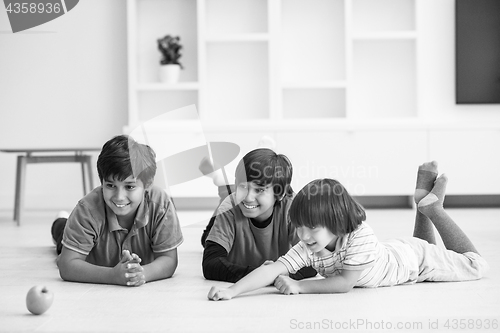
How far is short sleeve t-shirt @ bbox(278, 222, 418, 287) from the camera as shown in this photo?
1693mm

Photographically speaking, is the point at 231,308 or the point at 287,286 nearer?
the point at 231,308

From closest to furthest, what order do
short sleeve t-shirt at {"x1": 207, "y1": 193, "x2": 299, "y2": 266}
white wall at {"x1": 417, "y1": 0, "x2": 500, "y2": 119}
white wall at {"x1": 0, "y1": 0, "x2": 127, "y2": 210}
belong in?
short sleeve t-shirt at {"x1": 207, "y1": 193, "x2": 299, "y2": 266} → white wall at {"x1": 417, "y1": 0, "x2": 500, "y2": 119} → white wall at {"x1": 0, "y1": 0, "x2": 127, "y2": 210}

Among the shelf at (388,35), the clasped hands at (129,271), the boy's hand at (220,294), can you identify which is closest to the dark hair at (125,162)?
the clasped hands at (129,271)

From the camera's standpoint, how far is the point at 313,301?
165cm

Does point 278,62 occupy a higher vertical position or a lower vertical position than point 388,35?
lower

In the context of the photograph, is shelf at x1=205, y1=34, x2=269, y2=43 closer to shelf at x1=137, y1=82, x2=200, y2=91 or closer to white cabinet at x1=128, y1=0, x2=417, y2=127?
white cabinet at x1=128, y1=0, x2=417, y2=127

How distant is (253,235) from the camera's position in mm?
2006

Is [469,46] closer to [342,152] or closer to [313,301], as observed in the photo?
[342,152]

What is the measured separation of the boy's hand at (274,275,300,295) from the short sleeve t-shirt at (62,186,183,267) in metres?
0.39

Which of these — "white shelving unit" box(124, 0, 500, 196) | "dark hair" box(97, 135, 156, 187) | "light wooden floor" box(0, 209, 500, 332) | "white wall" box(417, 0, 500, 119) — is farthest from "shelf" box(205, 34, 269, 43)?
"dark hair" box(97, 135, 156, 187)

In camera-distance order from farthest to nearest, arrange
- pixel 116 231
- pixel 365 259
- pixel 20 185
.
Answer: pixel 20 185 → pixel 116 231 → pixel 365 259

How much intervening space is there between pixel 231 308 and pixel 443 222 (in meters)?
0.86

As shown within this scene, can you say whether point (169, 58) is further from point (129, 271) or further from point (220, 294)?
point (220, 294)

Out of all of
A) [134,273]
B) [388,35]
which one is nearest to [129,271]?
[134,273]
